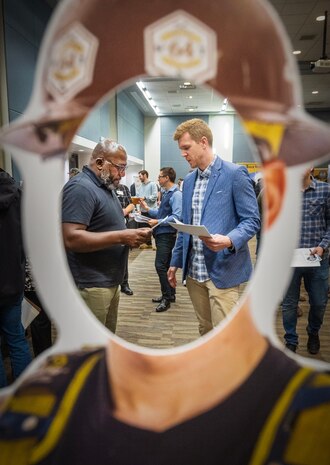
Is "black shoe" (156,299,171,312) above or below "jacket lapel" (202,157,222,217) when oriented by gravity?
below

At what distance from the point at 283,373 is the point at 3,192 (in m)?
1.31

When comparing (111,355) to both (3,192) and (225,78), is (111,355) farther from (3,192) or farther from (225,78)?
(3,192)

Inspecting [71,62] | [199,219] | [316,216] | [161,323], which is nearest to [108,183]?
[199,219]

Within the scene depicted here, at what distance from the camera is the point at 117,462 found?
595 millimetres

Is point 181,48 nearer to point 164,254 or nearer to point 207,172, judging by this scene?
point 207,172

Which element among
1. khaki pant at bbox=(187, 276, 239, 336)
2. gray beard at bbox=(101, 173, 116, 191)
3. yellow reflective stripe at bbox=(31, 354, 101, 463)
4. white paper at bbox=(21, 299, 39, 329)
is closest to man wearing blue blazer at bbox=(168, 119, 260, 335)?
khaki pant at bbox=(187, 276, 239, 336)

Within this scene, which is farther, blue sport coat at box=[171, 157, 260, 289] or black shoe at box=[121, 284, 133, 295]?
black shoe at box=[121, 284, 133, 295]

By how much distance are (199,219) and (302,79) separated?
7436mm

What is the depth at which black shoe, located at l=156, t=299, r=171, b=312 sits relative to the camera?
10.0ft

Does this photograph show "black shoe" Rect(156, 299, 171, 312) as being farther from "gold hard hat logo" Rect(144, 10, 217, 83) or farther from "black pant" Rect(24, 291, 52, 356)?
"gold hard hat logo" Rect(144, 10, 217, 83)

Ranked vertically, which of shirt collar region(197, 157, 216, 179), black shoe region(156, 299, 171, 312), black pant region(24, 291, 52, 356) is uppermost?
shirt collar region(197, 157, 216, 179)

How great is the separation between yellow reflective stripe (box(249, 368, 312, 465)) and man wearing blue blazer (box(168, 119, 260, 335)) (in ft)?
2.21

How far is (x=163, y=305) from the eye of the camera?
3084 mm

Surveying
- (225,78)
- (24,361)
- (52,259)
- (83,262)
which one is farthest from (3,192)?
(225,78)
